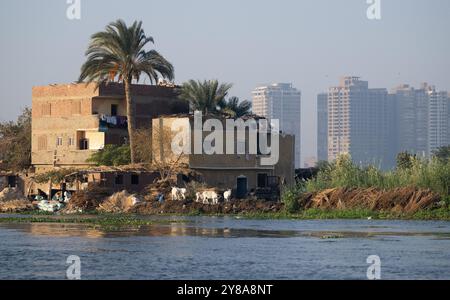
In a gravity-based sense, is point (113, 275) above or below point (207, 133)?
below

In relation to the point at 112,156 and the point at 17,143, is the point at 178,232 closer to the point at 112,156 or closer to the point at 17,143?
the point at 112,156

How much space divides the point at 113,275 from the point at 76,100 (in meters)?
53.6

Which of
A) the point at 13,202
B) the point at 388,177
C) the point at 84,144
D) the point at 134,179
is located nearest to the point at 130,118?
the point at 134,179

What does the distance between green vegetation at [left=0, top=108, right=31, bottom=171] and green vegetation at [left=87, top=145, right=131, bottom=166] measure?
935 cm

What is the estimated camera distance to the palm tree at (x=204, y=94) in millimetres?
79938

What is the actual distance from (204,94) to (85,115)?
28.4 feet

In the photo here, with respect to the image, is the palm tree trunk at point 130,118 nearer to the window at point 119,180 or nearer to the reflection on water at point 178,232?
the window at point 119,180

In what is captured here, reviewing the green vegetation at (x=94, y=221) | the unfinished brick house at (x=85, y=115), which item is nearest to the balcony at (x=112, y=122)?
the unfinished brick house at (x=85, y=115)

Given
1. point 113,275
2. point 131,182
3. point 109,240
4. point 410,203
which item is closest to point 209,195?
point 131,182

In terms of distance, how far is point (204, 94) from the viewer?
8025cm

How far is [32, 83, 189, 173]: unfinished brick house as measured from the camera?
7919cm

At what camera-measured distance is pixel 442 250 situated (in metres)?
33.8
